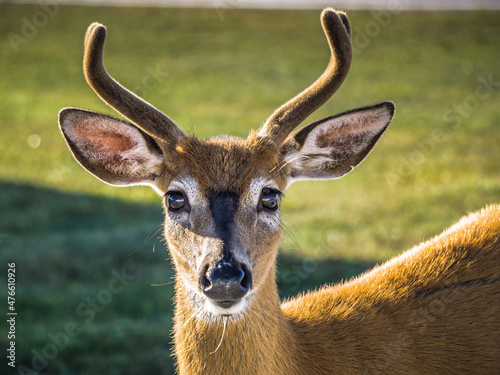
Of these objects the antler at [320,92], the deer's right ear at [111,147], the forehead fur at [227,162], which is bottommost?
the deer's right ear at [111,147]

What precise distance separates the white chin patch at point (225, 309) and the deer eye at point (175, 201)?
0.55 m

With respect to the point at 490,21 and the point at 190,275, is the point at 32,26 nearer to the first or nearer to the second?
the point at 490,21

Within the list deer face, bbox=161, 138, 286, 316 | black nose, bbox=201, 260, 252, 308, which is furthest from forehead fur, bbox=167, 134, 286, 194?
black nose, bbox=201, 260, 252, 308

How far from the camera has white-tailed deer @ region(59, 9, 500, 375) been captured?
3658mm

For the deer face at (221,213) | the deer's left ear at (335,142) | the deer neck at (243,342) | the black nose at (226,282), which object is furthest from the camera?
the deer's left ear at (335,142)

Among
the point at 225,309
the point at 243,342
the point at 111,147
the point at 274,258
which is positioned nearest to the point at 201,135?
the point at 111,147

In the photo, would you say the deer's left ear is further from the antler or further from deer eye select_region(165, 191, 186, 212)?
deer eye select_region(165, 191, 186, 212)

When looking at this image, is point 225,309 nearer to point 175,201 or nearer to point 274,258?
point 274,258

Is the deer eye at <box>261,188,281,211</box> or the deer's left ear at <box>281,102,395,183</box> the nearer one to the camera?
the deer eye at <box>261,188,281,211</box>

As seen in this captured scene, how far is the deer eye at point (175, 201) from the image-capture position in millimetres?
3779

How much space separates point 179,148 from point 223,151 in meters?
0.27

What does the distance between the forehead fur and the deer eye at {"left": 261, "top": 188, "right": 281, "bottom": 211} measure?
85 mm

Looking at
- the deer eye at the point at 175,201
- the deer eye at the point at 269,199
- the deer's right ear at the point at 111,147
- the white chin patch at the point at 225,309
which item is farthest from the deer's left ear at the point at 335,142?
the white chin patch at the point at 225,309

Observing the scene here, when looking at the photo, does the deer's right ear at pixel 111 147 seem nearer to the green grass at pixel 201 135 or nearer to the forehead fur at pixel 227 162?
the forehead fur at pixel 227 162
